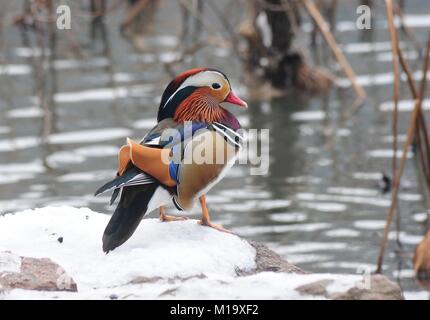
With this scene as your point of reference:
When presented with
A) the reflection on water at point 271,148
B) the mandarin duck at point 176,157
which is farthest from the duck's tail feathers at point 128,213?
the reflection on water at point 271,148

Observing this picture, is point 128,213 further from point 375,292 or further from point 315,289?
point 375,292

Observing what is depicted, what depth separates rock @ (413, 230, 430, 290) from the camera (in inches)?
315

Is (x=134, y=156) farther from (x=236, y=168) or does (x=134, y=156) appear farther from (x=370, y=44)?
(x=370, y=44)

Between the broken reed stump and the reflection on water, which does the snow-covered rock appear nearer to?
the reflection on water

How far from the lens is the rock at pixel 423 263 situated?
800cm

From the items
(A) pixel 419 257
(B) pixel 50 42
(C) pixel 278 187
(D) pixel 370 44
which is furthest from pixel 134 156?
(D) pixel 370 44

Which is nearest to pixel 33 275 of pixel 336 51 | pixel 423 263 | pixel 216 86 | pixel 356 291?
pixel 216 86

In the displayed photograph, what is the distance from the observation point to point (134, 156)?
443cm

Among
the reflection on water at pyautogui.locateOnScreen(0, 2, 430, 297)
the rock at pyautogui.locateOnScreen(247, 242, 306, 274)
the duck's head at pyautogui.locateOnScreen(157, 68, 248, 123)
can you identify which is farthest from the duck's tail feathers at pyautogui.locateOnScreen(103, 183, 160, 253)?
the reflection on water at pyautogui.locateOnScreen(0, 2, 430, 297)

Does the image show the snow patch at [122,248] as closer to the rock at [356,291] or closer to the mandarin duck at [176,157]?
the mandarin duck at [176,157]

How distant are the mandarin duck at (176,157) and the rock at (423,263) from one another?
3651 millimetres

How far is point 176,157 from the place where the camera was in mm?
4527
